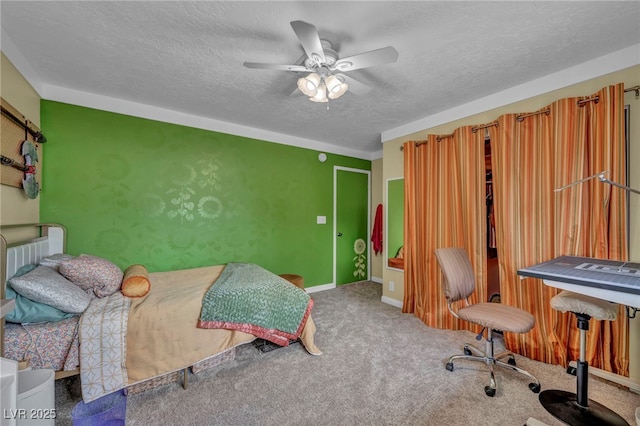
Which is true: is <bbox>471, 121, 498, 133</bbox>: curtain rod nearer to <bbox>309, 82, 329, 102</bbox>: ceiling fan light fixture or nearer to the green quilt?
<bbox>309, 82, 329, 102</bbox>: ceiling fan light fixture

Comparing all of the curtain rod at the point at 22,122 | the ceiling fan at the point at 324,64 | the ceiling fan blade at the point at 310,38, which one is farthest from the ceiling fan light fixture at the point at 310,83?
the curtain rod at the point at 22,122

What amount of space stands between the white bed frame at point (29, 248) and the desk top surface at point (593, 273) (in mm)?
3032

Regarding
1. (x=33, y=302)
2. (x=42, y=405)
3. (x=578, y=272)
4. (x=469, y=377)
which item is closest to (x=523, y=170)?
(x=578, y=272)

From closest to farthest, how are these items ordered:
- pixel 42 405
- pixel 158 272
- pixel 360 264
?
pixel 42 405, pixel 158 272, pixel 360 264

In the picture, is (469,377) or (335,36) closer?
(335,36)

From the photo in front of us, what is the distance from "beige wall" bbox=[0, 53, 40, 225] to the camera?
1.89 meters

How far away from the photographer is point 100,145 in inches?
108

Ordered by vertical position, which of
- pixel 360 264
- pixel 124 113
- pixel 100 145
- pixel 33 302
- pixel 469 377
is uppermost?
pixel 124 113

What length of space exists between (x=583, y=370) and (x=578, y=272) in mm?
624

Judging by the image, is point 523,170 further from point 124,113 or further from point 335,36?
point 124,113

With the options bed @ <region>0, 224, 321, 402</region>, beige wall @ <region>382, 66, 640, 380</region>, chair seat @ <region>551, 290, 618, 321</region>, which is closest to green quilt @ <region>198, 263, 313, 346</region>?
bed @ <region>0, 224, 321, 402</region>

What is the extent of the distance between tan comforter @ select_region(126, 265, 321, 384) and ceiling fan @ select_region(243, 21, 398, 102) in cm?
186

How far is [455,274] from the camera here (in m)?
2.28

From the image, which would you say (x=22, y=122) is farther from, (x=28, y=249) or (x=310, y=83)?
(x=310, y=83)
